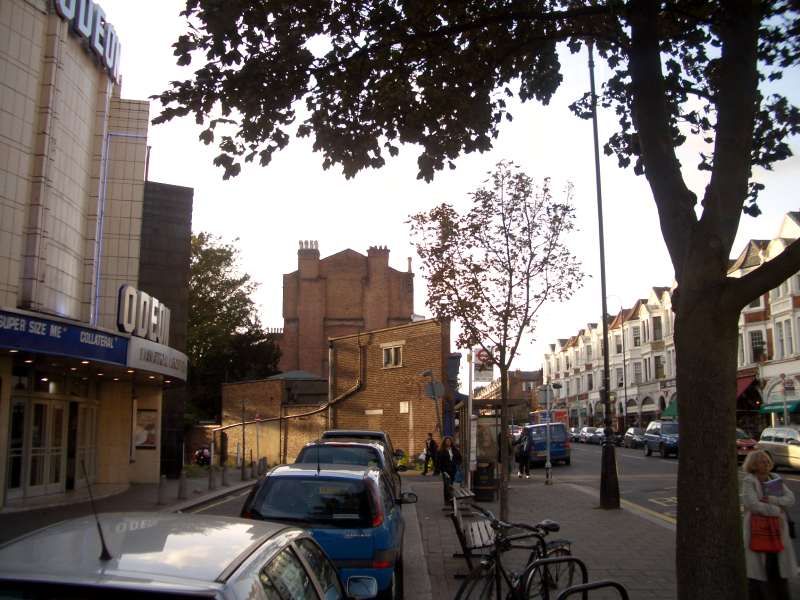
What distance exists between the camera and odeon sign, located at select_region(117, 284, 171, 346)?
20.0 meters

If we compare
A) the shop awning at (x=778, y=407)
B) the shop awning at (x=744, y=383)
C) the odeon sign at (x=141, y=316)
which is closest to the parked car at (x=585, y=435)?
the shop awning at (x=744, y=383)

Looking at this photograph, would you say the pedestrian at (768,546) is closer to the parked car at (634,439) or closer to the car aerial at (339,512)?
the car aerial at (339,512)

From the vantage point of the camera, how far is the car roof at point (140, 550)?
109 inches

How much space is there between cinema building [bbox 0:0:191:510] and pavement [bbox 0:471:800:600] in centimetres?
151

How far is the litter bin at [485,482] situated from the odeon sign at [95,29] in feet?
48.9

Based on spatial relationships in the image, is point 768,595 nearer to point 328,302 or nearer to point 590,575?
point 590,575

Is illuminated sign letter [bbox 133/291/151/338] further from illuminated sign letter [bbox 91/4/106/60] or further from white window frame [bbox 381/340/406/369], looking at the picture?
white window frame [bbox 381/340/406/369]

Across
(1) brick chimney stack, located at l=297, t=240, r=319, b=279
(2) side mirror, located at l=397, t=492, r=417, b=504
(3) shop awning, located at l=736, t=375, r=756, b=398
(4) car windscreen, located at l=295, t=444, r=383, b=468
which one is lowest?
(2) side mirror, located at l=397, t=492, r=417, b=504

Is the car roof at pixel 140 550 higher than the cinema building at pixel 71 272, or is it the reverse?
the cinema building at pixel 71 272

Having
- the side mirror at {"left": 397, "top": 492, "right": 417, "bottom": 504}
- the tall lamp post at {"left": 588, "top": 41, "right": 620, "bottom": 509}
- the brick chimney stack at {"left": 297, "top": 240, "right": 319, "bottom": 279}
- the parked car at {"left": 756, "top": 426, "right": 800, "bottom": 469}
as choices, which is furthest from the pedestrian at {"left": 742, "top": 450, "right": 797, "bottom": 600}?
the brick chimney stack at {"left": 297, "top": 240, "right": 319, "bottom": 279}

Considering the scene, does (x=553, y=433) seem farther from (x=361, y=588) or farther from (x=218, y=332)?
(x=361, y=588)

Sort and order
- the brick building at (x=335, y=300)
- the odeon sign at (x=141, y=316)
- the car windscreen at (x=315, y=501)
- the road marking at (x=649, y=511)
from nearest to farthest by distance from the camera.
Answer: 1. the car windscreen at (x=315, y=501)
2. the road marking at (x=649, y=511)
3. the odeon sign at (x=141, y=316)
4. the brick building at (x=335, y=300)

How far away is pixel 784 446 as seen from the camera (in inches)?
1088

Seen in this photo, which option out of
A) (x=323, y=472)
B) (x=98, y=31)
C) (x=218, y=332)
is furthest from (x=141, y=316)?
(x=218, y=332)
